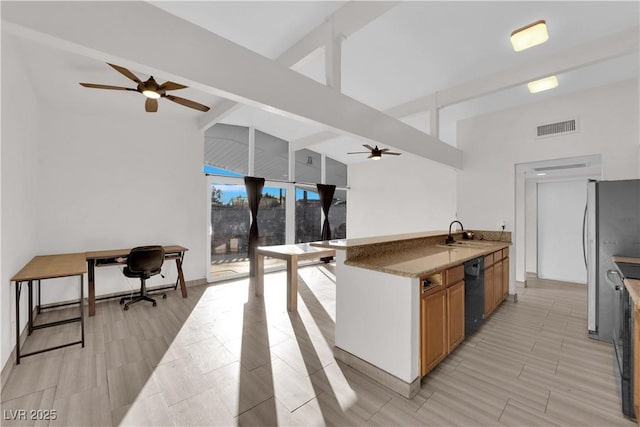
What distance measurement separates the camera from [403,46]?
2934 millimetres

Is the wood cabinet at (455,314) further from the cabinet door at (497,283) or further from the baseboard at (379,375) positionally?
the cabinet door at (497,283)

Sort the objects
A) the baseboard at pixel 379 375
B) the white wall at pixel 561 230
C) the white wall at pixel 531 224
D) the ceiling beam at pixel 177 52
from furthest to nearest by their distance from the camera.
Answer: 1. the white wall at pixel 531 224
2. the white wall at pixel 561 230
3. the baseboard at pixel 379 375
4. the ceiling beam at pixel 177 52

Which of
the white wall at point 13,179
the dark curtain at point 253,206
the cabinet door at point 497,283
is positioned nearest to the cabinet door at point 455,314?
the cabinet door at point 497,283

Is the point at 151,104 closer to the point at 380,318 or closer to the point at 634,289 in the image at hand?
the point at 380,318

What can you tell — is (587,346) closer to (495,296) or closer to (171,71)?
(495,296)

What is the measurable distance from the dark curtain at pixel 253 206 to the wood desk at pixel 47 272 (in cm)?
263

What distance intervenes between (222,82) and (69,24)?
77cm

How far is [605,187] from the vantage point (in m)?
2.84

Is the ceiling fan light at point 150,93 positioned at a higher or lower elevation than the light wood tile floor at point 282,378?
higher

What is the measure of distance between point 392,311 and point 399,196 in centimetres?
500

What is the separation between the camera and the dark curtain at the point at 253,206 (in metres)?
5.43

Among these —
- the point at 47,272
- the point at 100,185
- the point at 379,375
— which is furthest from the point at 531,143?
the point at 100,185

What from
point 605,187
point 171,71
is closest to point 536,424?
point 605,187

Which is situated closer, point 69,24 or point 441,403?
point 69,24
